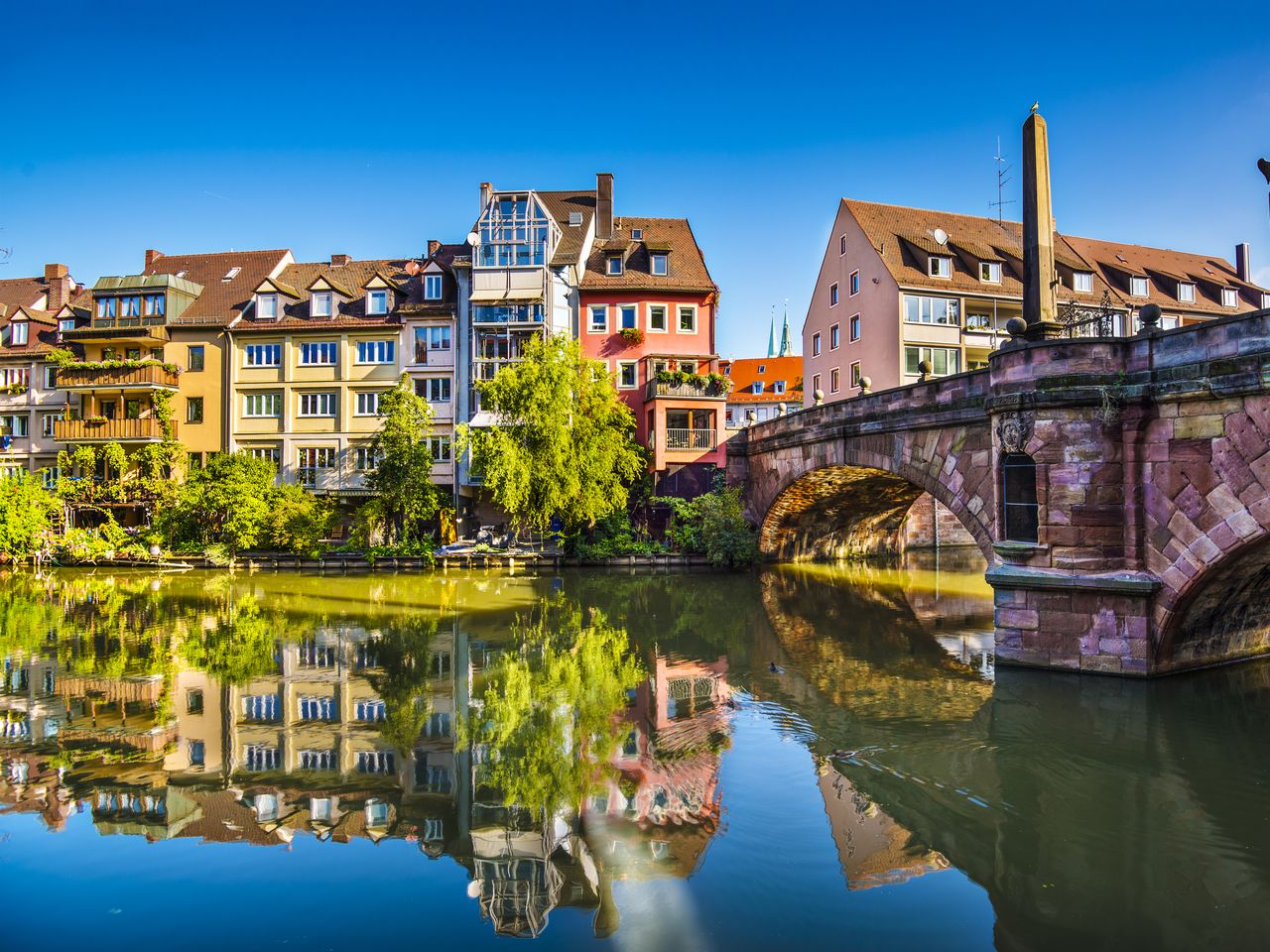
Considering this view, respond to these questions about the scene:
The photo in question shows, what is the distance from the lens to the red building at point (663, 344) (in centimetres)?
3450

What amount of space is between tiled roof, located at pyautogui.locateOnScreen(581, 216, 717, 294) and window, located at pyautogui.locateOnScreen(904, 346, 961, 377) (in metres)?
9.90

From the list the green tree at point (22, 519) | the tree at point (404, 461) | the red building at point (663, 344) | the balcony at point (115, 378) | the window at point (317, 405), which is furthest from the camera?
the window at point (317, 405)

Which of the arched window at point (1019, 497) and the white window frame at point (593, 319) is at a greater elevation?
the white window frame at point (593, 319)

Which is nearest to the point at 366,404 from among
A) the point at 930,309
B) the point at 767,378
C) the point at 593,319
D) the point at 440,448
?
the point at 440,448

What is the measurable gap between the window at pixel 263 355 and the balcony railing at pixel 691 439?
21.1 m

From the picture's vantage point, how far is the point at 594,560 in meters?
31.8

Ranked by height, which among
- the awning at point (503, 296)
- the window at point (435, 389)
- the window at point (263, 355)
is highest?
the awning at point (503, 296)

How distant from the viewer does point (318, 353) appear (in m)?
39.2

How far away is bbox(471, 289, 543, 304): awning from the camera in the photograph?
3659cm

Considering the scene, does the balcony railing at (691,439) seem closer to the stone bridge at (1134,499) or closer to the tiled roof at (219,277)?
the stone bridge at (1134,499)

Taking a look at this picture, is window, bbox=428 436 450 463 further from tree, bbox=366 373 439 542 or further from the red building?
the red building

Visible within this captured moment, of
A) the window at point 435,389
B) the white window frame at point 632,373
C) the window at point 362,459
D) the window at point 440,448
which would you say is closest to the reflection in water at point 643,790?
the window at point 362,459

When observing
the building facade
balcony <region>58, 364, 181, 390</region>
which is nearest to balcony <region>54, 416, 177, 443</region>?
balcony <region>58, 364, 181, 390</region>

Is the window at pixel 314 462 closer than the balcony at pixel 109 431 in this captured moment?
No
